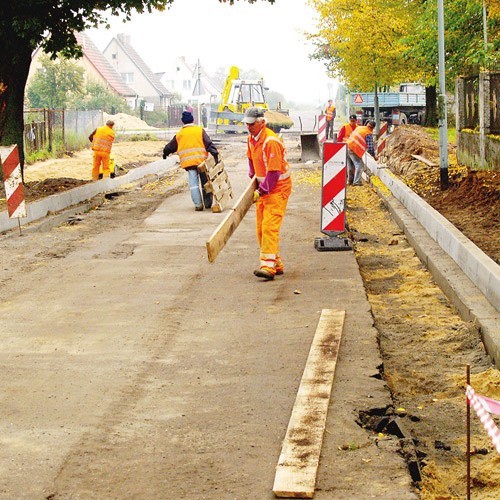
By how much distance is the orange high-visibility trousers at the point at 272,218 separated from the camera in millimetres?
11680

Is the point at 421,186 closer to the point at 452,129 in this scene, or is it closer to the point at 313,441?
the point at 313,441

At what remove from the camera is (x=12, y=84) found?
21641 mm

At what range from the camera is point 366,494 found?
5156 millimetres

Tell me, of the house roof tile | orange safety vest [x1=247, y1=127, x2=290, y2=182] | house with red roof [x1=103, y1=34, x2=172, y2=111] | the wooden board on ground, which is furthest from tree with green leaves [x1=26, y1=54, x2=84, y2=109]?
orange safety vest [x1=247, y1=127, x2=290, y2=182]

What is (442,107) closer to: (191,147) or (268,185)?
(191,147)

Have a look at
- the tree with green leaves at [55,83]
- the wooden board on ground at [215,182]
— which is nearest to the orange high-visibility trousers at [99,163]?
the wooden board on ground at [215,182]

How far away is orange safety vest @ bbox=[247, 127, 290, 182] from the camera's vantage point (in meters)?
11.7

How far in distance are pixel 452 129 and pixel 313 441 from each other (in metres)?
40.0

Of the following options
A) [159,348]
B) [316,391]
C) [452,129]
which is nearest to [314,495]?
[316,391]

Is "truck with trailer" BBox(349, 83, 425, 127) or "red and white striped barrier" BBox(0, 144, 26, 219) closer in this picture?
"red and white striped barrier" BBox(0, 144, 26, 219)

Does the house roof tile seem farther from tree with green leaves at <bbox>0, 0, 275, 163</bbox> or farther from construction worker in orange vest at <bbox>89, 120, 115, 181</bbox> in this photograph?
tree with green leaves at <bbox>0, 0, 275, 163</bbox>

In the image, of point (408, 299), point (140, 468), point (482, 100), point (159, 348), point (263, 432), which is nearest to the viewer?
point (140, 468)

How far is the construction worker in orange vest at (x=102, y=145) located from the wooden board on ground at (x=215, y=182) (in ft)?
18.3

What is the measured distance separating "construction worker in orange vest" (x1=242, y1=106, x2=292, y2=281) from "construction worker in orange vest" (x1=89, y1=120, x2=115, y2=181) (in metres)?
12.3
